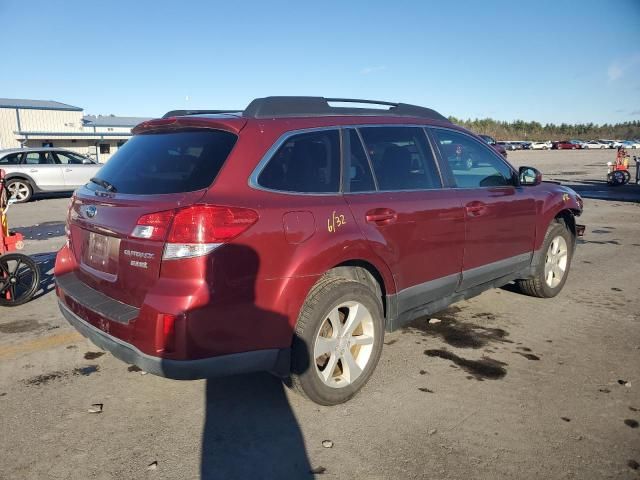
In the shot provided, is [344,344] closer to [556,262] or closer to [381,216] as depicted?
[381,216]

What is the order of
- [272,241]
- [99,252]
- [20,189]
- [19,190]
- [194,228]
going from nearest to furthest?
[194,228]
[272,241]
[99,252]
[19,190]
[20,189]

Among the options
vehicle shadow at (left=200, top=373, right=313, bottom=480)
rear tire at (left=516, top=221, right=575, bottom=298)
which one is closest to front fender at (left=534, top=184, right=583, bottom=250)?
rear tire at (left=516, top=221, right=575, bottom=298)

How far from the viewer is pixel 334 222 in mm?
3105

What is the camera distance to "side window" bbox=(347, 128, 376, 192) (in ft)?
11.2

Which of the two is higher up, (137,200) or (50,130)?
(50,130)

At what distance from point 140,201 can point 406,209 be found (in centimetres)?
178

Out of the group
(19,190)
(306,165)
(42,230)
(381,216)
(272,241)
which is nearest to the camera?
(272,241)

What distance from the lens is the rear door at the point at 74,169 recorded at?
15.2 meters

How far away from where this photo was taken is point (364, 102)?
405 cm

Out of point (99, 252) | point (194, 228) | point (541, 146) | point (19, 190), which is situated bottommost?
point (19, 190)

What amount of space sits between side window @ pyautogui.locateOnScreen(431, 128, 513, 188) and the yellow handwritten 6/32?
1.44 meters

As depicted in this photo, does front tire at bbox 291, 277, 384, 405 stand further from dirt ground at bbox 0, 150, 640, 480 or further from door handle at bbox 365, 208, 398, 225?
door handle at bbox 365, 208, 398, 225

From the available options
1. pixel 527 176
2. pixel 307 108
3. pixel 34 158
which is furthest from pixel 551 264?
pixel 34 158

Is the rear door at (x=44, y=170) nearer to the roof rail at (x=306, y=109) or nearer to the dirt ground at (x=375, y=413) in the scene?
the dirt ground at (x=375, y=413)
